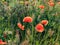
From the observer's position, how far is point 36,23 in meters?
2.52

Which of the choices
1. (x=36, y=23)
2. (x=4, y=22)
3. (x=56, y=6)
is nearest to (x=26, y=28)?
(x=36, y=23)

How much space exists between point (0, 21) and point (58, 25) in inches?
23.9

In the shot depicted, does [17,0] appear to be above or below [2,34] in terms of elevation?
above

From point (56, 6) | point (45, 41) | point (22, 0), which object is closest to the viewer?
point (45, 41)

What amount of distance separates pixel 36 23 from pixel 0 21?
400 millimetres

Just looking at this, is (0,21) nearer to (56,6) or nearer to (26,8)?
(26,8)

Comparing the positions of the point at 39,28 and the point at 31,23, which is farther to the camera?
the point at 31,23

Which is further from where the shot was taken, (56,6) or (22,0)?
(22,0)

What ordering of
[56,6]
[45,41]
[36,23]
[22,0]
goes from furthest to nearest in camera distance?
[22,0], [56,6], [36,23], [45,41]

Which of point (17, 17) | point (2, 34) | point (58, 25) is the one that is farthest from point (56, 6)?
point (2, 34)

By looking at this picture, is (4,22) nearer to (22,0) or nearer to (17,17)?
(17,17)

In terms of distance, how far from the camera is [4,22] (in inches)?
104

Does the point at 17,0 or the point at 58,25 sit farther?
the point at 17,0

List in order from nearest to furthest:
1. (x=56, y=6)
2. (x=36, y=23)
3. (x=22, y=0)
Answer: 1. (x=36, y=23)
2. (x=56, y=6)
3. (x=22, y=0)
